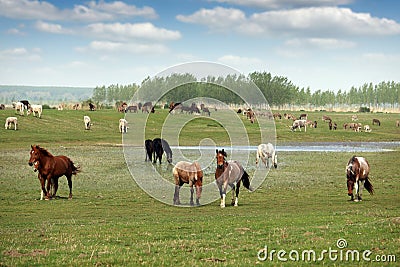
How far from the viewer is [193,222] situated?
17766 millimetres

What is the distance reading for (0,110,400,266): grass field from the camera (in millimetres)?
12609

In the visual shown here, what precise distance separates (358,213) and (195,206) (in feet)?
21.1

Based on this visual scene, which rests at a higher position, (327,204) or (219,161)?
(219,161)

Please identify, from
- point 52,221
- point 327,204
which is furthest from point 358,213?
point 52,221

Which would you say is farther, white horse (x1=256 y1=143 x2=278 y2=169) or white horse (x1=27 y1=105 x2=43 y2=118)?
white horse (x1=27 y1=105 x2=43 y2=118)

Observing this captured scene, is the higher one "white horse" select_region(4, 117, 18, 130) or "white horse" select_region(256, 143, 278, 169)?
"white horse" select_region(4, 117, 18, 130)

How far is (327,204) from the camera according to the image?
74.2 feet

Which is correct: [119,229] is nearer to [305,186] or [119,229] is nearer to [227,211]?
[227,211]

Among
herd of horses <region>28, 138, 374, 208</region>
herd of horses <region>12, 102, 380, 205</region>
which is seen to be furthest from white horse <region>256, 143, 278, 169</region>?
herd of horses <region>28, 138, 374, 208</region>

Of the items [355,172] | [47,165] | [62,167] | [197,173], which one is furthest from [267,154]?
[47,165]

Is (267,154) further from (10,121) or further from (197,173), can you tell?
(10,121)

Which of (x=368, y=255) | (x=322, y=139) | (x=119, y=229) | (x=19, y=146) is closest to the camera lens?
(x=368, y=255)

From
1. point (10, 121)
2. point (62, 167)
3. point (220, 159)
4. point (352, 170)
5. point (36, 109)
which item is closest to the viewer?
point (220, 159)

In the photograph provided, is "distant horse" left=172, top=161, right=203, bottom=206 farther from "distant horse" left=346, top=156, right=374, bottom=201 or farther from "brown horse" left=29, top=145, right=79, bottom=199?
"distant horse" left=346, top=156, right=374, bottom=201
